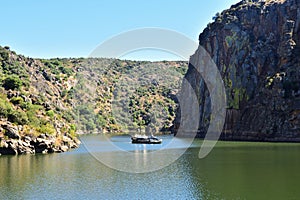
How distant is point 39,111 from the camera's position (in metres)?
95.7

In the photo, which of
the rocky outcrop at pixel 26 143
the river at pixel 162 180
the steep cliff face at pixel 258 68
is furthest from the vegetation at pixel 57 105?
the steep cliff face at pixel 258 68

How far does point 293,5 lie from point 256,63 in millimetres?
20823

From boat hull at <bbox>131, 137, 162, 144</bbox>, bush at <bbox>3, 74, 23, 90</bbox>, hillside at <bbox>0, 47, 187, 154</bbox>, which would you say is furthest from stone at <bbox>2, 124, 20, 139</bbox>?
boat hull at <bbox>131, 137, 162, 144</bbox>

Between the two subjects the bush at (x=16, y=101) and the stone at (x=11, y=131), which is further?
the bush at (x=16, y=101)

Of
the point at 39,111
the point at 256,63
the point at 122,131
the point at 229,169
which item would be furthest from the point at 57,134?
the point at 122,131

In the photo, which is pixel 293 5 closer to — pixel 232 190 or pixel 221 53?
pixel 221 53

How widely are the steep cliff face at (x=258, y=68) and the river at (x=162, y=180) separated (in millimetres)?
48598

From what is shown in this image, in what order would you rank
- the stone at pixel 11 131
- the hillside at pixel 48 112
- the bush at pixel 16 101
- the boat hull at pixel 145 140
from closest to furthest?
the stone at pixel 11 131 → the hillside at pixel 48 112 → the bush at pixel 16 101 → the boat hull at pixel 145 140

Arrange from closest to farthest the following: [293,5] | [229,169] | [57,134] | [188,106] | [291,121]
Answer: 1. [229,169]
2. [57,134]
3. [291,121]
4. [293,5]
5. [188,106]

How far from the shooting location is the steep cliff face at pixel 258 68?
11040 centimetres

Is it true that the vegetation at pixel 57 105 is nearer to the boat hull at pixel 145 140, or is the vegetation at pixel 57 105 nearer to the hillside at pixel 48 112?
the hillside at pixel 48 112

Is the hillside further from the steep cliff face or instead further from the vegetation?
the steep cliff face

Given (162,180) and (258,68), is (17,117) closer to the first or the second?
(162,180)

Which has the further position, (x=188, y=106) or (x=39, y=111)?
(x=188, y=106)
